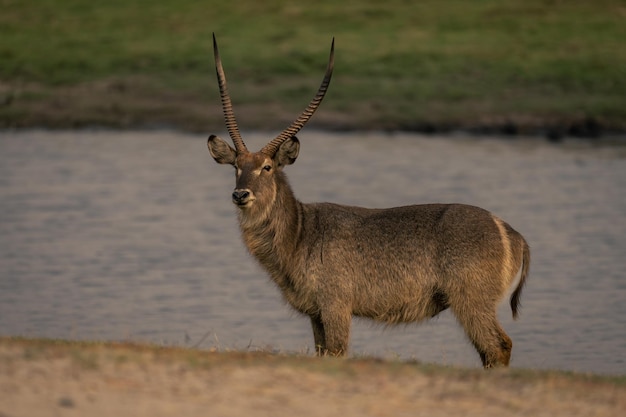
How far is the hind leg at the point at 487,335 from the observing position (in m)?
8.69

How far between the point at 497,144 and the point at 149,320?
10.4 m

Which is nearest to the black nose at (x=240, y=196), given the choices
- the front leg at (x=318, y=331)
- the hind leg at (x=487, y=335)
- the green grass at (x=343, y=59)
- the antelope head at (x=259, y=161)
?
the antelope head at (x=259, y=161)

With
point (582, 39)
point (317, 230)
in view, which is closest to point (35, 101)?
point (582, 39)

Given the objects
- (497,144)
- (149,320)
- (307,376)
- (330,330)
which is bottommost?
(497,144)

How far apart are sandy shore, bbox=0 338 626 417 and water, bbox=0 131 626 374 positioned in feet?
5.62

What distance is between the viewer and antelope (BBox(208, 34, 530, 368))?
874 cm

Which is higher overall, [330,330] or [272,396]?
[272,396]

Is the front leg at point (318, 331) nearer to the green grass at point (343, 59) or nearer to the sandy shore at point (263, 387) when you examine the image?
the sandy shore at point (263, 387)

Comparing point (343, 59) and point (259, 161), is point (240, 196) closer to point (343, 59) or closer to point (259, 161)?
point (259, 161)

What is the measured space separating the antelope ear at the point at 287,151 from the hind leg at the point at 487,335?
1552 millimetres

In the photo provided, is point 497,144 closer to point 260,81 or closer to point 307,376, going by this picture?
point 260,81

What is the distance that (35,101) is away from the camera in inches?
927

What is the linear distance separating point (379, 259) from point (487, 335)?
0.88m

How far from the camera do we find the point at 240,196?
870 cm
